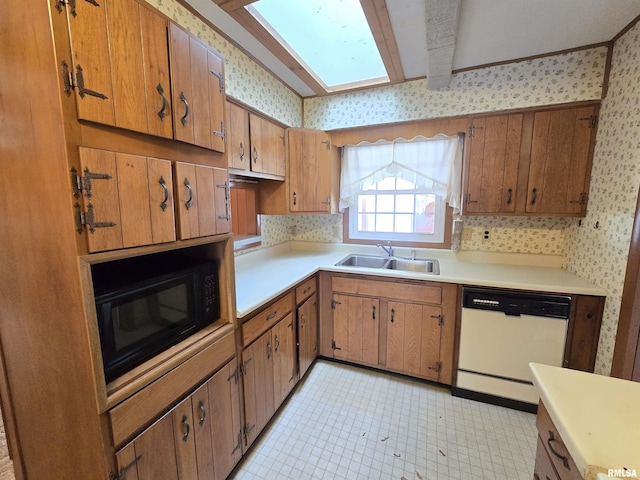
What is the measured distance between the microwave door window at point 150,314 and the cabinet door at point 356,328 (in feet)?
4.64

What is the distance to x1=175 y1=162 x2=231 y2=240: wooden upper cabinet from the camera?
1059 millimetres

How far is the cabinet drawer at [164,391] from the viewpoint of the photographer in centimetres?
88

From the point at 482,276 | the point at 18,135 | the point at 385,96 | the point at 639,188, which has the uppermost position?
the point at 385,96

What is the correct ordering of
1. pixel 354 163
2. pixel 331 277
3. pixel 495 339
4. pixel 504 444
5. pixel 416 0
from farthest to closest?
pixel 354 163, pixel 331 277, pixel 495 339, pixel 504 444, pixel 416 0

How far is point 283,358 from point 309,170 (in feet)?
5.36

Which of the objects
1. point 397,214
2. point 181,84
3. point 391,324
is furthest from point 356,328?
point 181,84

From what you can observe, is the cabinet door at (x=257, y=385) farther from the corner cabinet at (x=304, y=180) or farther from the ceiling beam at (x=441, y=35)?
the ceiling beam at (x=441, y=35)

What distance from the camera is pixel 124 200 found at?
0.85 meters

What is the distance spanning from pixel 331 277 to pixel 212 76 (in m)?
1.68

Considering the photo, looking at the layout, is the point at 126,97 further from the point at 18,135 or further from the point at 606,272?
the point at 606,272

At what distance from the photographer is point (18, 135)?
79 cm

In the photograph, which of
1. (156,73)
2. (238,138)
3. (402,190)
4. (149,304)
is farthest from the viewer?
(402,190)

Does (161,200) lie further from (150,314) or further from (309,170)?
(309,170)

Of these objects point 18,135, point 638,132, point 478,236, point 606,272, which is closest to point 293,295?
point 18,135
